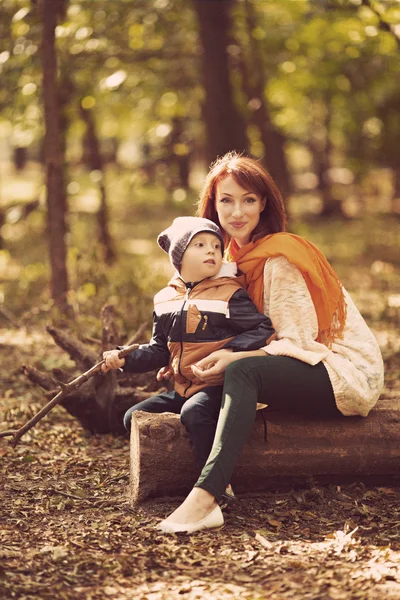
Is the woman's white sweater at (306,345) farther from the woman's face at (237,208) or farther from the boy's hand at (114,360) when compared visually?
the boy's hand at (114,360)

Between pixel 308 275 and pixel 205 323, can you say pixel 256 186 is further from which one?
pixel 205 323

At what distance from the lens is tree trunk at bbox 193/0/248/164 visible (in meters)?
10.1

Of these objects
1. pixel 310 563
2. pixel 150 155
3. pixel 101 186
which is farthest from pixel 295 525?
pixel 150 155

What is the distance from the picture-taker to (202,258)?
3879mm

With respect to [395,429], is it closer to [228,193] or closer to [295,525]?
[295,525]

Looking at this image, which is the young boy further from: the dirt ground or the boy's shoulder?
the dirt ground

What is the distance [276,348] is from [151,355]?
27.0 inches

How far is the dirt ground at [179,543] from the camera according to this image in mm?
3082

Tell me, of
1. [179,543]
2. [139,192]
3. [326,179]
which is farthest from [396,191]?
[179,543]

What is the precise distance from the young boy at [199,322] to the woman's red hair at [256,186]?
0.27 m

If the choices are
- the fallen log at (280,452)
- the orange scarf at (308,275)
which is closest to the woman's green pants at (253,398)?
the fallen log at (280,452)

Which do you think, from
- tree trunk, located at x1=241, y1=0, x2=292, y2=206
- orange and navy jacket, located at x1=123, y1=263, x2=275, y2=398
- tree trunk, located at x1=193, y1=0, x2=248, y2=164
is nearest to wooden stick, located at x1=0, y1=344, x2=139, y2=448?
orange and navy jacket, located at x1=123, y1=263, x2=275, y2=398

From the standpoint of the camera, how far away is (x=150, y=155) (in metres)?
13.1

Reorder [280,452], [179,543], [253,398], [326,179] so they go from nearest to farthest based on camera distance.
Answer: [179,543] < [253,398] < [280,452] < [326,179]
